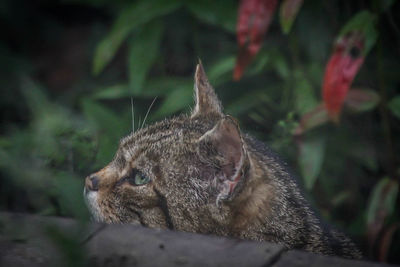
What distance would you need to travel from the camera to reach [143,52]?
233 inches

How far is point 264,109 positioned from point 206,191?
6.78 ft

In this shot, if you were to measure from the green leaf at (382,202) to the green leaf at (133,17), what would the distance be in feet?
6.45

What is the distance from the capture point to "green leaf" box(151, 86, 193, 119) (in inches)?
218

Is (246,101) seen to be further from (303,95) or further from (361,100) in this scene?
(361,100)

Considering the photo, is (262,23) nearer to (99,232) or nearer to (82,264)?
(99,232)

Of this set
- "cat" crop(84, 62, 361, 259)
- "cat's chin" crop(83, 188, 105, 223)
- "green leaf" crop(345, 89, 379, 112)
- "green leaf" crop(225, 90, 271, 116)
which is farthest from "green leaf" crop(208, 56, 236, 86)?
"cat's chin" crop(83, 188, 105, 223)

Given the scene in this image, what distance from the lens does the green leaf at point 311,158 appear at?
500 cm

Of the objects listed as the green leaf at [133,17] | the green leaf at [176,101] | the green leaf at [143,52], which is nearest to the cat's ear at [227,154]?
the green leaf at [176,101]

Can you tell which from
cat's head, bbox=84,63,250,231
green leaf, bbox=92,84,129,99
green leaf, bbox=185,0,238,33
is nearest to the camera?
cat's head, bbox=84,63,250,231

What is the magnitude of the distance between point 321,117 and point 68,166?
1.67 metres

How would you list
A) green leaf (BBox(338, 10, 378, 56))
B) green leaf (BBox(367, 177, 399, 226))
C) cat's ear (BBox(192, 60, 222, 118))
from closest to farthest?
cat's ear (BBox(192, 60, 222, 118))
green leaf (BBox(338, 10, 378, 56))
green leaf (BBox(367, 177, 399, 226))

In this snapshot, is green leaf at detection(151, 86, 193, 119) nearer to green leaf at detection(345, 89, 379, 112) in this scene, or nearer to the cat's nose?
green leaf at detection(345, 89, 379, 112)

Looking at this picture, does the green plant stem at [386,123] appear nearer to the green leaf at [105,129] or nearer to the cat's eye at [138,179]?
the green leaf at [105,129]

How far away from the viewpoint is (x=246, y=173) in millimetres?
3658
